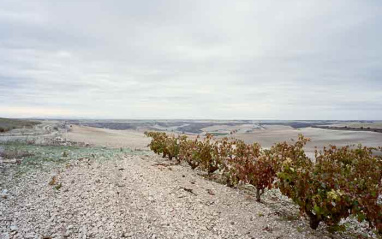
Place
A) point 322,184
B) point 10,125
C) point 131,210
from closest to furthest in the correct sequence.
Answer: point 322,184 → point 131,210 → point 10,125

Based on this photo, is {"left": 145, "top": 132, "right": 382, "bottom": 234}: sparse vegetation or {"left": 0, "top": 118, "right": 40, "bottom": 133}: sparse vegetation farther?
{"left": 0, "top": 118, "right": 40, "bottom": 133}: sparse vegetation

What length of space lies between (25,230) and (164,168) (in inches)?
256

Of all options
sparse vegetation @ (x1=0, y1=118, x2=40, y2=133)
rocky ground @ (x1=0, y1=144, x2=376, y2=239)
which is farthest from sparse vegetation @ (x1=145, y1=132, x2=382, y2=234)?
sparse vegetation @ (x1=0, y1=118, x2=40, y2=133)

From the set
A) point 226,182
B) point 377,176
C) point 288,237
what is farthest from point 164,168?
point 377,176

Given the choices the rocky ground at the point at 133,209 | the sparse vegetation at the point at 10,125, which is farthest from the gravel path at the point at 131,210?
the sparse vegetation at the point at 10,125

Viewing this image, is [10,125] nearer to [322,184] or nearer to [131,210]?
[131,210]

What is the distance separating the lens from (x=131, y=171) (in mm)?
10688

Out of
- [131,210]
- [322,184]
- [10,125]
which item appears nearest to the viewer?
[322,184]

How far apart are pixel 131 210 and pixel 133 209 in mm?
78

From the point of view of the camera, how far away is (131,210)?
6.80m

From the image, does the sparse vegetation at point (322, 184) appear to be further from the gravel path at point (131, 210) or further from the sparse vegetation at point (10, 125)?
the sparse vegetation at point (10, 125)

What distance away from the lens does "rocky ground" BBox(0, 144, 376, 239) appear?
588 cm

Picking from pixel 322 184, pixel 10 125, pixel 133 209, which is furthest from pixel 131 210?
pixel 10 125

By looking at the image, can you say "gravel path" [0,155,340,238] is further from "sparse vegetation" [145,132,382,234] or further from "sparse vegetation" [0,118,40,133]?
"sparse vegetation" [0,118,40,133]
